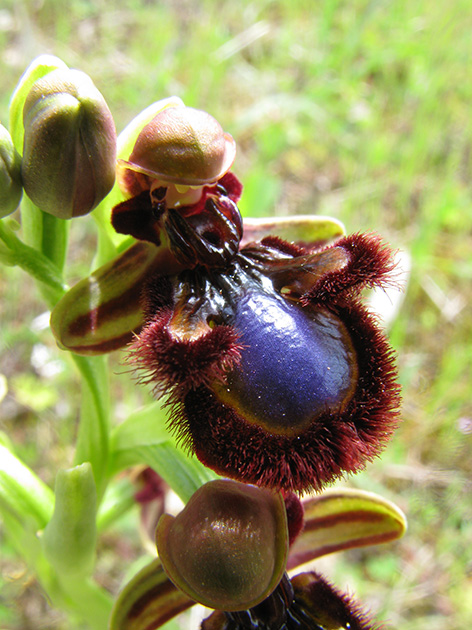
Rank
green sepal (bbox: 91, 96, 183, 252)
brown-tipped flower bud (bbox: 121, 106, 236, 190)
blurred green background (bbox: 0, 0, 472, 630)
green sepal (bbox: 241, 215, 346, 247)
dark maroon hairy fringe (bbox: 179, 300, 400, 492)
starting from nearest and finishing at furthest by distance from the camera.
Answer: dark maroon hairy fringe (bbox: 179, 300, 400, 492) < brown-tipped flower bud (bbox: 121, 106, 236, 190) < green sepal (bbox: 91, 96, 183, 252) < green sepal (bbox: 241, 215, 346, 247) < blurred green background (bbox: 0, 0, 472, 630)

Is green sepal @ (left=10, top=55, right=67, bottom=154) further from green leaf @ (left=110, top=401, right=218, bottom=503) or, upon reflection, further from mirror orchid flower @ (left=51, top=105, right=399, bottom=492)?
green leaf @ (left=110, top=401, right=218, bottom=503)

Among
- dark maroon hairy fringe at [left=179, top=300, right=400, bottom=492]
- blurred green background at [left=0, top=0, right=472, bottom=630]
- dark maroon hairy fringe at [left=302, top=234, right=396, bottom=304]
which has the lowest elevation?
blurred green background at [left=0, top=0, right=472, bottom=630]

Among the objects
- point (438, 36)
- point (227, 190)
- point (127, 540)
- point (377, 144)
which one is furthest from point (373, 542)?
point (438, 36)

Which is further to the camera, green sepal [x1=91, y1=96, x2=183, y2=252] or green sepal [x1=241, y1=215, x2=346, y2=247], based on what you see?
green sepal [x1=241, y1=215, x2=346, y2=247]

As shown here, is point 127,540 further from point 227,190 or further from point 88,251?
point 227,190

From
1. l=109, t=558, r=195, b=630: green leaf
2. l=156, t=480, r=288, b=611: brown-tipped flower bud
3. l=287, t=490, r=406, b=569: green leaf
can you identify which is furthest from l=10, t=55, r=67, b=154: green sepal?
l=287, t=490, r=406, b=569: green leaf

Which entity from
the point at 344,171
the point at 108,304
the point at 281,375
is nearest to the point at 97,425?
the point at 108,304

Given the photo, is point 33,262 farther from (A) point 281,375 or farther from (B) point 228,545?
(B) point 228,545
